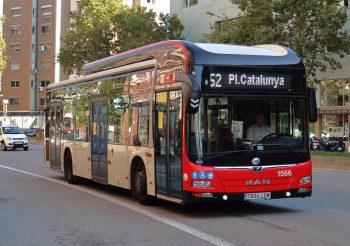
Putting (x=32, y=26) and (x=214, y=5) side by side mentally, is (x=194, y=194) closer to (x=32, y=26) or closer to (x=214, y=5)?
(x=214, y=5)

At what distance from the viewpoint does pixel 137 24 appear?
47.2 metres

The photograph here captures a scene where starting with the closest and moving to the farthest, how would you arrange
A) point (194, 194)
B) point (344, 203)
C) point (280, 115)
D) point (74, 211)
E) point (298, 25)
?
point (194, 194) → point (280, 115) → point (74, 211) → point (344, 203) → point (298, 25)

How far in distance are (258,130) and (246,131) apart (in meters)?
0.23

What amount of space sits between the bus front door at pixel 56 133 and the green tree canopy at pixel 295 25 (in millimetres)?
16194

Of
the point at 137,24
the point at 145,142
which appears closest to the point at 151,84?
the point at 145,142

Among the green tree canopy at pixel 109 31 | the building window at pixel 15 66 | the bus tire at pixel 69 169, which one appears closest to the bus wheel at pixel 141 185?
the bus tire at pixel 69 169

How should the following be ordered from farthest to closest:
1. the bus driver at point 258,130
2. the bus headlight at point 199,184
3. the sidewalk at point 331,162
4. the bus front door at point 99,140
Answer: the sidewalk at point 331,162
the bus front door at point 99,140
the bus driver at point 258,130
the bus headlight at point 199,184

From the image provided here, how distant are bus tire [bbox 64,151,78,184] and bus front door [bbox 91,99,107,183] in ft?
6.59

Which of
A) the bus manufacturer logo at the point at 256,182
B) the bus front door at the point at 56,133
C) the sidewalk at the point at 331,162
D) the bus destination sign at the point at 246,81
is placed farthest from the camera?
the sidewalk at the point at 331,162

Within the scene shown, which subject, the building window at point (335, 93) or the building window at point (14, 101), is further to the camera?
the building window at point (14, 101)

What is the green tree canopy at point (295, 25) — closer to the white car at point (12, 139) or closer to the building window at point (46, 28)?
the white car at point (12, 139)

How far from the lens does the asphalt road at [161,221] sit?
8.27 meters

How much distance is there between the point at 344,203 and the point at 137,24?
3659 centimetres

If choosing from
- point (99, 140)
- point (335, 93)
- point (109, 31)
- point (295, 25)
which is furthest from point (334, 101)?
point (99, 140)
